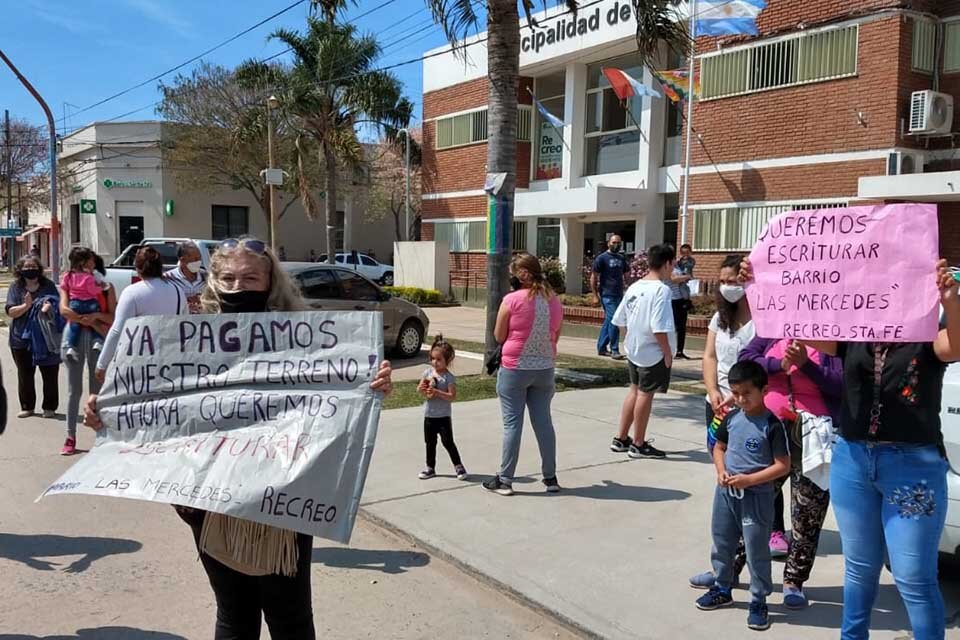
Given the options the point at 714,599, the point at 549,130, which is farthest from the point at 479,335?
the point at 714,599

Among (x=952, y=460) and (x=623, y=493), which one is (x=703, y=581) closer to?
(x=952, y=460)

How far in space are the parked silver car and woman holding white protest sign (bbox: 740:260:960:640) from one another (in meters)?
9.26

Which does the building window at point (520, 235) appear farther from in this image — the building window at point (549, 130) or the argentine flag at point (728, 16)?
the argentine flag at point (728, 16)

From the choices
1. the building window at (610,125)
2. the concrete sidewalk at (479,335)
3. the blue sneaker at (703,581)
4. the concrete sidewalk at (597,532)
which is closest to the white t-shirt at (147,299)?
the concrete sidewalk at (597,532)

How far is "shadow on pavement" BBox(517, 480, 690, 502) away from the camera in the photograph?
19.1ft

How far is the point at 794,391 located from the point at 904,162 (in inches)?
509

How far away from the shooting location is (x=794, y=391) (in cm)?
375

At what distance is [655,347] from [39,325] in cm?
637

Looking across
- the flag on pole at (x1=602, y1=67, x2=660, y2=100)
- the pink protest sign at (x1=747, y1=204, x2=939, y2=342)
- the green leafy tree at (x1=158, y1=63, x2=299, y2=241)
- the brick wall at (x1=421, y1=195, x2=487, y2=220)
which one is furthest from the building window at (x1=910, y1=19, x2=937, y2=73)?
the green leafy tree at (x1=158, y1=63, x2=299, y2=241)

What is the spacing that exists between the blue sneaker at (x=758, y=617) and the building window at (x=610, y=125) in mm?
17601

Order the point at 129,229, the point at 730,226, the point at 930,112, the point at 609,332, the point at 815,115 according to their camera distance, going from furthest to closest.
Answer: the point at 129,229, the point at 730,226, the point at 815,115, the point at 930,112, the point at 609,332

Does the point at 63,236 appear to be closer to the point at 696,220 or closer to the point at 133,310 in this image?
the point at 696,220

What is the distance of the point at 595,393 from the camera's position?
991 cm

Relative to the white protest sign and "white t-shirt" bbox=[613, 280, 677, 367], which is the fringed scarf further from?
"white t-shirt" bbox=[613, 280, 677, 367]
